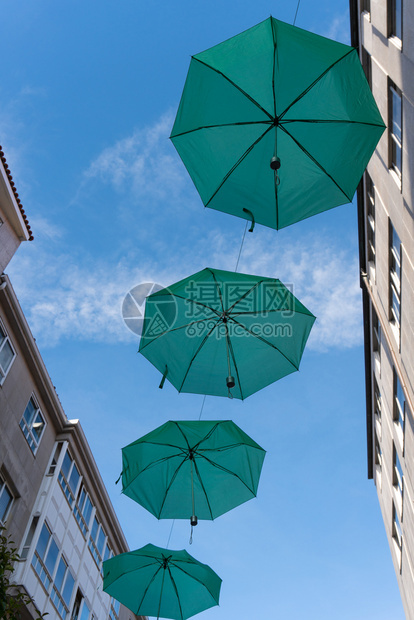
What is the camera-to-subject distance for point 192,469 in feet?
50.5

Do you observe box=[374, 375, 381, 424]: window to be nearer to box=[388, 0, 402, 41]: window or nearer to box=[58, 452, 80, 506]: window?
box=[58, 452, 80, 506]: window

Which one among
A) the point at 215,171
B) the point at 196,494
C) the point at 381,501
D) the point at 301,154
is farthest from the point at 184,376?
the point at 381,501

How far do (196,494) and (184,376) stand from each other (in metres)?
4.12

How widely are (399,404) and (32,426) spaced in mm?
13581

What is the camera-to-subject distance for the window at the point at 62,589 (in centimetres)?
1838

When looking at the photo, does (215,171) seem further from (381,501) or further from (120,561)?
(381,501)

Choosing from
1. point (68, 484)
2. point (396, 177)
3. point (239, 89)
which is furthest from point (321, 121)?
point (68, 484)

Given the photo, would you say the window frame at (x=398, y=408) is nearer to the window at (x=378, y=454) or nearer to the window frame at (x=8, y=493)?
the window at (x=378, y=454)

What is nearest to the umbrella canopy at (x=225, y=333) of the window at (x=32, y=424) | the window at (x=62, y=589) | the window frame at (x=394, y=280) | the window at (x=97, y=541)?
the window frame at (x=394, y=280)

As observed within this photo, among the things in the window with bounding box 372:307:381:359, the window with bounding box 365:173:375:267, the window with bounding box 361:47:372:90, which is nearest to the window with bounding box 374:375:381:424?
the window with bounding box 372:307:381:359

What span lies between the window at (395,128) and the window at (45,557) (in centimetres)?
1609

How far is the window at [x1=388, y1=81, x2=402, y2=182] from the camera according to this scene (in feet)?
48.0

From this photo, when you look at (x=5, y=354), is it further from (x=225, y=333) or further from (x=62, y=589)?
(x=225, y=333)

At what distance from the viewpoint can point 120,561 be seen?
56.1ft
